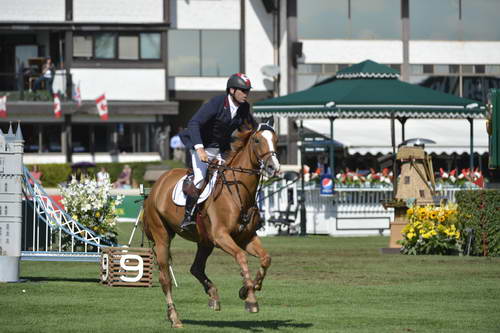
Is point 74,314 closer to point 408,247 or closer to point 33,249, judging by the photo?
point 33,249

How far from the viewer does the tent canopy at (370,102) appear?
33.2m

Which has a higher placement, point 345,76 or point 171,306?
point 345,76

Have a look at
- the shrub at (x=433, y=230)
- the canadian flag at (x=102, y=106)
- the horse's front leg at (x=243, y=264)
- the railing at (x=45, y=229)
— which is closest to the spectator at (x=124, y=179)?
the canadian flag at (x=102, y=106)

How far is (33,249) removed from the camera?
61.7ft

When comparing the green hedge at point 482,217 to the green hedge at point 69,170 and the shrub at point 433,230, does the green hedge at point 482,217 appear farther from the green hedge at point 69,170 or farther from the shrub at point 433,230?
the green hedge at point 69,170

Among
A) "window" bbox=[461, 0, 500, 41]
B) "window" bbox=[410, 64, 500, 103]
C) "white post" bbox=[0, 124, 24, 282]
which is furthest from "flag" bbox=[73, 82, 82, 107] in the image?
"white post" bbox=[0, 124, 24, 282]

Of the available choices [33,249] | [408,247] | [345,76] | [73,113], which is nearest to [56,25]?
[73,113]

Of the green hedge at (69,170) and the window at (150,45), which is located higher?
the window at (150,45)

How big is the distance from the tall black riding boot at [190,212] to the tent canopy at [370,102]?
65.0ft

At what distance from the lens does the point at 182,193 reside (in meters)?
14.0

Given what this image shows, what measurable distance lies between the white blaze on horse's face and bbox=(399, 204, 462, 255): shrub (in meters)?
12.8

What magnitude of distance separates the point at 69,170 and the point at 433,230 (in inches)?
1129

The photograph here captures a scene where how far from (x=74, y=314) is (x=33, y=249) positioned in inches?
193

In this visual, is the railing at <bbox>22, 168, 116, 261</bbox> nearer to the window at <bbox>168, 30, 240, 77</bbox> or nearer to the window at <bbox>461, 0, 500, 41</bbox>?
the window at <bbox>168, 30, 240, 77</bbox>
